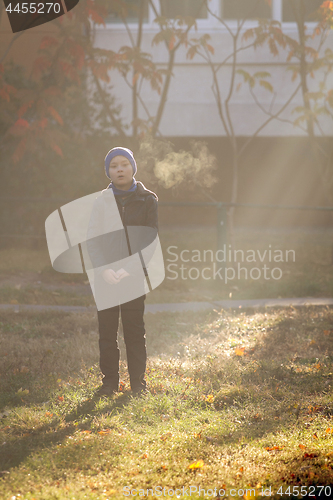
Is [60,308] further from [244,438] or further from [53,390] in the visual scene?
[244,438]

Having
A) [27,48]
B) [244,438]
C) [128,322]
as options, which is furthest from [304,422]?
[27,48]

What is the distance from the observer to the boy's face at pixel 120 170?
3.37 metres

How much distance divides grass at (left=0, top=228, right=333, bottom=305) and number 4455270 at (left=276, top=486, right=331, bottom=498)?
13.6ft

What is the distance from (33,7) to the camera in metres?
6.91

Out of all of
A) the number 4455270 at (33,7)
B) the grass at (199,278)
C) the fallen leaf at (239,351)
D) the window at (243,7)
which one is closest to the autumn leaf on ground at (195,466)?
the fallen leaf at (239,351)

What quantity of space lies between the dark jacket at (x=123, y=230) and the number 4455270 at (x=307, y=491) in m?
1.65

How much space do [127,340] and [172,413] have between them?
0.59m

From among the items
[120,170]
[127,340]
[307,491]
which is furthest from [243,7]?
[307,491]

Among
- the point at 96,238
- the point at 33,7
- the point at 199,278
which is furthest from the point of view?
the point at 199,278

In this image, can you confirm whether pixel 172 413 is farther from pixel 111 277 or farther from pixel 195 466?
pixel 111 277

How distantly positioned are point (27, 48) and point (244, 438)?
901cm

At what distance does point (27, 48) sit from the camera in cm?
976

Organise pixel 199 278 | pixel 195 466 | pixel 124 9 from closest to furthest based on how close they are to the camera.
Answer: pixel 195 466 → pixel 124 9 → pixel 199 278

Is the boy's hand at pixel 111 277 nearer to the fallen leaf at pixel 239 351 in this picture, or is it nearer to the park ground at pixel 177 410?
the park ground at pixel 177 410
